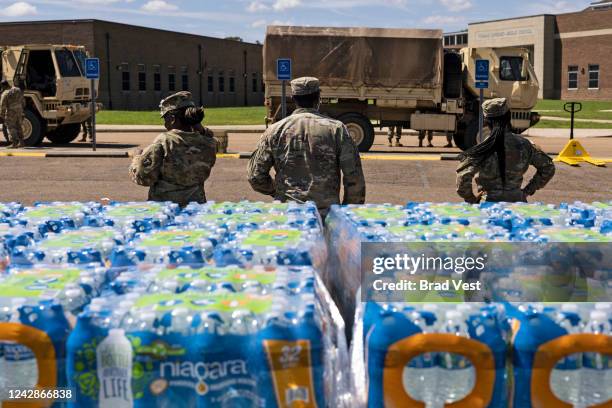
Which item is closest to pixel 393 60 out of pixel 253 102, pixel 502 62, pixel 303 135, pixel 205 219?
pixel 502 62

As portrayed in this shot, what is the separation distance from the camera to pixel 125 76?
59656 millimetres

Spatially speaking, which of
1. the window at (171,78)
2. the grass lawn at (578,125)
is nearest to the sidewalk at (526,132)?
the grass lawn at (578,125)

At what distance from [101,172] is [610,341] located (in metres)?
15.6

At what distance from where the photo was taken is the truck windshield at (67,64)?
23.1m

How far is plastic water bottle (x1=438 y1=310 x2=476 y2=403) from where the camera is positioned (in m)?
2.34

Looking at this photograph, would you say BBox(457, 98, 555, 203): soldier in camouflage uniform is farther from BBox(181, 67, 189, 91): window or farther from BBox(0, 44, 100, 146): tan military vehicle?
BBox(181, 67, 189, 91): window

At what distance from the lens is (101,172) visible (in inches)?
671

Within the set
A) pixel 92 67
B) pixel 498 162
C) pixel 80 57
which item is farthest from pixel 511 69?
pixel 498 162

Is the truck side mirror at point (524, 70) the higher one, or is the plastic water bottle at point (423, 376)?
the truck side mirror at point (524, 70)

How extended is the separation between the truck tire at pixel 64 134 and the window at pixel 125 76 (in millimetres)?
35555

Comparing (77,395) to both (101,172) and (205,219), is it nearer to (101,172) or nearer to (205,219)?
(205,219)

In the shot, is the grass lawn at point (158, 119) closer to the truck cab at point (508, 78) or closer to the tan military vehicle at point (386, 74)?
the tan military vehicle at point (386, 74)

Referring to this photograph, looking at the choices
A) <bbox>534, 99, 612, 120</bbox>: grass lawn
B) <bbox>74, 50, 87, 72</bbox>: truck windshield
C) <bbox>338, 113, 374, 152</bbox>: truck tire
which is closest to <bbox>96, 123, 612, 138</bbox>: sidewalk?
<bbox>74, 50, 87, 72</bbox>: truck windshield

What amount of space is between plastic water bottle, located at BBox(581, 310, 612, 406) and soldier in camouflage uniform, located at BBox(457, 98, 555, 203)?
351cm
